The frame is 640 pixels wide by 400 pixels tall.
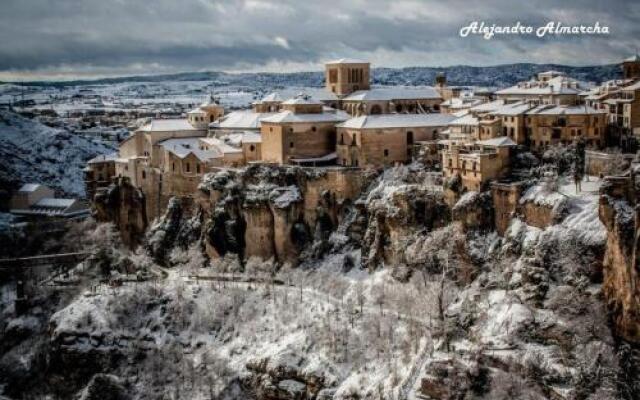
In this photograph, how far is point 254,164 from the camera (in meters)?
80.2

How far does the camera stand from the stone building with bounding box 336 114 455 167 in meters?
78.4

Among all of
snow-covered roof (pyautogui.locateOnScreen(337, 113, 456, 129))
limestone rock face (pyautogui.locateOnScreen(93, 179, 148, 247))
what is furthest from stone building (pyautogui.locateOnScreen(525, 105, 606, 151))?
limestone rock face (pyautogui.locateOnScreen(93, 179, 148, 247))

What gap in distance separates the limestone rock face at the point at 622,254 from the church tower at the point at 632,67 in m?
28.7

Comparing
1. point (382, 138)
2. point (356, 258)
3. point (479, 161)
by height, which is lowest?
point (356, 258)

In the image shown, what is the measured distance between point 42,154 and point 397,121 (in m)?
75.4

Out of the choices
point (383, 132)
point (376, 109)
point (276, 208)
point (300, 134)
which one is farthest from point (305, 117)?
point (276, 208)

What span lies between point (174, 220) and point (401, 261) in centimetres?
2665

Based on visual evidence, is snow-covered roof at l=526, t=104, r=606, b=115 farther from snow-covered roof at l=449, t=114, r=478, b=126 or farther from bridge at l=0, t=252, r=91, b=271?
bridge at l=0, t=252, r=91, b=271

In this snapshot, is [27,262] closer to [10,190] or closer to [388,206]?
[10,190]

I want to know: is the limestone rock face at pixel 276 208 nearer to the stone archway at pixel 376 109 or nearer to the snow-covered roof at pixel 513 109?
the stone archway at pixel 376 109

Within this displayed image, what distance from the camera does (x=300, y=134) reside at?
8169 cm

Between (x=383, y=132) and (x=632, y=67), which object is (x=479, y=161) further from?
(x=632, y=67)

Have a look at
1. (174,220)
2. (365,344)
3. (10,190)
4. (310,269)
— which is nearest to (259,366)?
(365,344)

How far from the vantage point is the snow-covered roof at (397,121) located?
78938 mm
